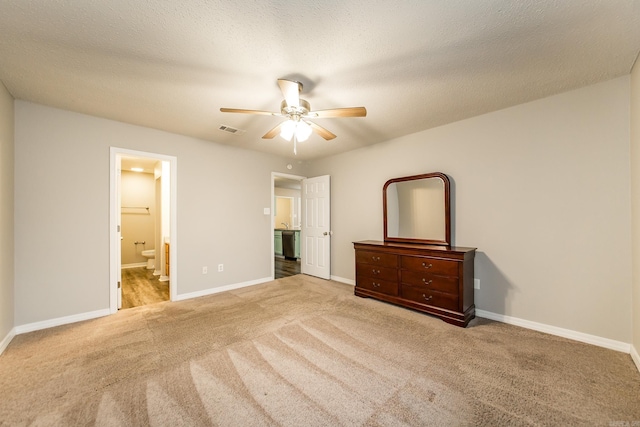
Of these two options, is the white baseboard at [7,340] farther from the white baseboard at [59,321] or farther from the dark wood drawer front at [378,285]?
the dark wood drawer front at [378,285]

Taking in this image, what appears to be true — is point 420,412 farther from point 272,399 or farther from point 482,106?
point 482,106

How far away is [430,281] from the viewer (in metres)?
2.98

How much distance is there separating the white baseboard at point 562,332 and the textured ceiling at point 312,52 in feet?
7.72

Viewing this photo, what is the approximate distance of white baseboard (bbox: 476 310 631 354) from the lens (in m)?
2.21

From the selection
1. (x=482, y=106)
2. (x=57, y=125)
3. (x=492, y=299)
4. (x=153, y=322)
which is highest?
(x=482, y=106)

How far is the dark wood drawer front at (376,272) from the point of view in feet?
11.0

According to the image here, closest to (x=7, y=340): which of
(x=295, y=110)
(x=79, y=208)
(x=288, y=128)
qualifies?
(x=79, y=208)

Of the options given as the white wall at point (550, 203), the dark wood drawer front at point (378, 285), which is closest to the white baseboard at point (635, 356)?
the white wall at point (550, 203)

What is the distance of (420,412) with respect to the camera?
4.95 feet

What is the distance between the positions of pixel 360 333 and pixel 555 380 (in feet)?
4.86

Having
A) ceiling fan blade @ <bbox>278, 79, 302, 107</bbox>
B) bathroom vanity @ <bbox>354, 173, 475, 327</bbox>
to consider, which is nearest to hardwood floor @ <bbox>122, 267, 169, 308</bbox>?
bathroom vanity @ <bbox>354, 173, 475, 327</bbox>

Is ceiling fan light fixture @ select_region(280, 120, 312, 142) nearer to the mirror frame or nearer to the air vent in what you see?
the air vent

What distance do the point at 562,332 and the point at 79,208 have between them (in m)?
5.40

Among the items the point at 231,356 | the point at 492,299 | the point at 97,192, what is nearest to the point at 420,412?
the point at 231,356
